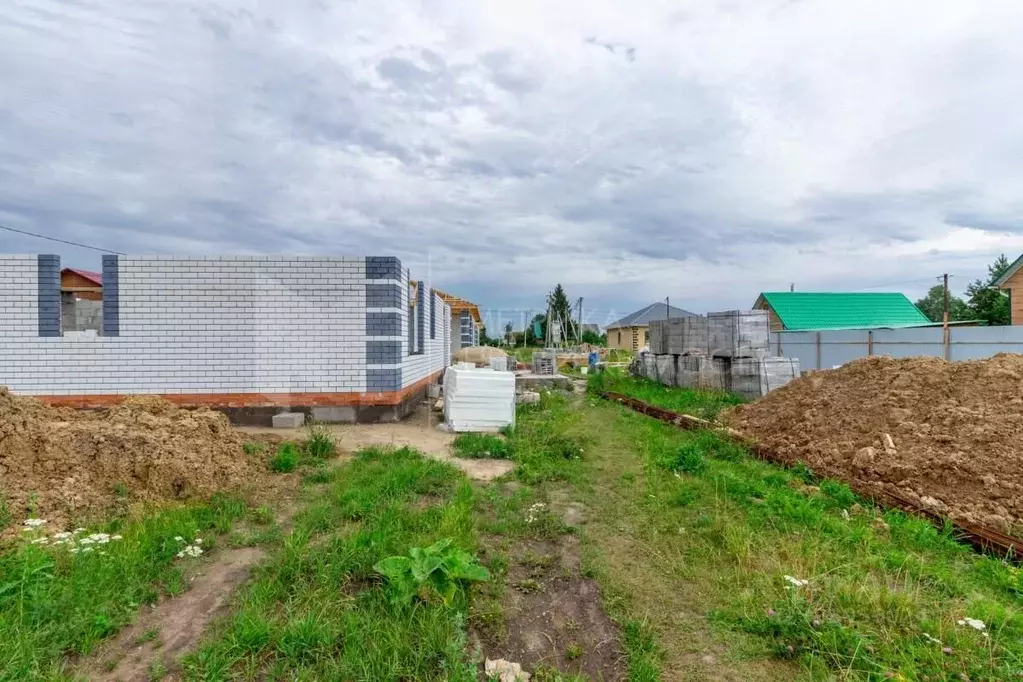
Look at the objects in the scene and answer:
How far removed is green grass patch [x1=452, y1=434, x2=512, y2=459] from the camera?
22.0 ft

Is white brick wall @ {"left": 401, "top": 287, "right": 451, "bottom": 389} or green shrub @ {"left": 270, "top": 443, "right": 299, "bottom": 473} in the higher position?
white brick wall @ {"left": 401, "top": 287, "right": 451, "bottom": 389}

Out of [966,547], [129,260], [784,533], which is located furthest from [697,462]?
[129,260]

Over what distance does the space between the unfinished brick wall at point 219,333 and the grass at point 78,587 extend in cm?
422

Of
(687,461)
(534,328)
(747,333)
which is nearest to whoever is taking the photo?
(687,461)

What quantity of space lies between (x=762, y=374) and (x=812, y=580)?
8.90m

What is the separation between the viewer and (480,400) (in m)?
8.12

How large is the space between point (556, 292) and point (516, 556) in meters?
48.8

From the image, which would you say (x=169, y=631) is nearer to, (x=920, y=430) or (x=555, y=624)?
(x=555, y=624)

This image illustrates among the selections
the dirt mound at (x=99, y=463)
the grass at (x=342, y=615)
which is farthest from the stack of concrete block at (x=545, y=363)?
the grass at (x=342, y=615)

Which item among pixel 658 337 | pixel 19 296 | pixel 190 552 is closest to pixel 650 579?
pixel 190 552

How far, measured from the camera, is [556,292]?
51.9m

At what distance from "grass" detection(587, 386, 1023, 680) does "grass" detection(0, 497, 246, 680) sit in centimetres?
277

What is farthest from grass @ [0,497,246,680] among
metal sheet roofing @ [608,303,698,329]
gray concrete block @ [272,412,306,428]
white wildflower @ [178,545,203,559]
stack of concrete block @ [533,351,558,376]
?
metal sheet roofing @ [608,303,698,329]

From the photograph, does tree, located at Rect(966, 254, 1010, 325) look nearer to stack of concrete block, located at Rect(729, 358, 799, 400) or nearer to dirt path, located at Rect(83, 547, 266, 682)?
stack of concrete block, located at Rect(729, 358, 799, 400)
